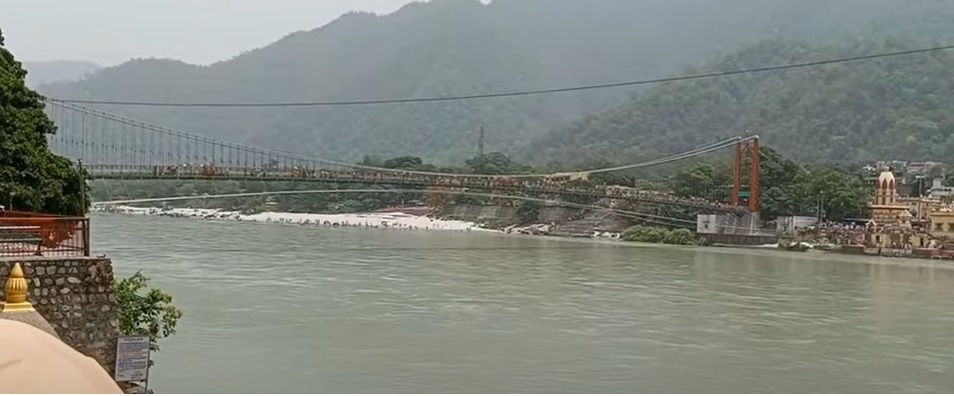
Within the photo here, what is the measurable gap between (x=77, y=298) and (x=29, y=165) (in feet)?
5.75

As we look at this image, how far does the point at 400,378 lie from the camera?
4.45 meters

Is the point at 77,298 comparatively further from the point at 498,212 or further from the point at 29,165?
the point at 498,212

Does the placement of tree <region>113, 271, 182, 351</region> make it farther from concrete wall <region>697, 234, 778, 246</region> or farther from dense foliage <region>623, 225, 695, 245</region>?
concrete wall <region>697, 234, 778, 246</region>

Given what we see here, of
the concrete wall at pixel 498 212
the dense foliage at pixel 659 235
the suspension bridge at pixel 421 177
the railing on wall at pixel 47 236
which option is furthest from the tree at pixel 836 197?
the railing on wall at pixel 47 236

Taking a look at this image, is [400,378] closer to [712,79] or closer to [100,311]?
[100,311]

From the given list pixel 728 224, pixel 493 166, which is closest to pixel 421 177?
pixel 728 224

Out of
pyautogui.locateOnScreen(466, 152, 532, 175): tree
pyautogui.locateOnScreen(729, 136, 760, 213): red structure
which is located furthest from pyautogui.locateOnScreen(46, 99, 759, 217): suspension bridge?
pyautogui.locateOnScreen(466, 152, 532, 175): tree

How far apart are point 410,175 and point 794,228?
678cm

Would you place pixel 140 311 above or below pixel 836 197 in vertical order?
below

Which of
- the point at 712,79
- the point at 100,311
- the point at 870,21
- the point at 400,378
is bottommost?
the point at 400,378

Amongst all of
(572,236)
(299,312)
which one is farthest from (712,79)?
(299,312)

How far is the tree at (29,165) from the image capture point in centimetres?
407

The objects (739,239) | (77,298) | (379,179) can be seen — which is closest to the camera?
(77,298)

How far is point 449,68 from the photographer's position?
50.6 meters
